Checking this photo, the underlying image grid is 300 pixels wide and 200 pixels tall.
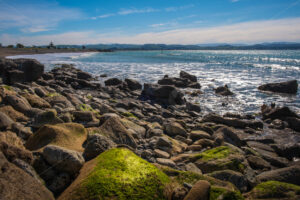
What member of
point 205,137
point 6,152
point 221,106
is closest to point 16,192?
point 6,152

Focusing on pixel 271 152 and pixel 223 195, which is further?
pixel 271 152

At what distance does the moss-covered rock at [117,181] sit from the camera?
2766 mm

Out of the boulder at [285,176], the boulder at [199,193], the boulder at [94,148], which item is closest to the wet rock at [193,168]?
the boulder at [285,176]

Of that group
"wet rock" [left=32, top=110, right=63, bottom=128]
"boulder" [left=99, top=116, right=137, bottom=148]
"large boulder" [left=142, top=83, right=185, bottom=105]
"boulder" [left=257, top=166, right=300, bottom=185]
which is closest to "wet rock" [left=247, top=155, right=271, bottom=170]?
"boulder" [left=257, top=166, right=300, bottom=185]

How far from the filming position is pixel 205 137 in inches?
338

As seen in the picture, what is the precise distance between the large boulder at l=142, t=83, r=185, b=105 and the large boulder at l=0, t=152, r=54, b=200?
14.7m

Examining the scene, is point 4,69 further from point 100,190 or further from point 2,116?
point 100,190

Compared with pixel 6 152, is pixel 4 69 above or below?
above

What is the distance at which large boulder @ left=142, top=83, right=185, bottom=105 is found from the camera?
17422 millimetres

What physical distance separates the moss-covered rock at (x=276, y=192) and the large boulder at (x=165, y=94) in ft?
43.5

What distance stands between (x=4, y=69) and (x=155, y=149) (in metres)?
15.1

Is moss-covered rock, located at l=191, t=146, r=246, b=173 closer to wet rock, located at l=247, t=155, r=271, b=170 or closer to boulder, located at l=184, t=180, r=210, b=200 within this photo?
wet rock, located at l=247, t=155, r=271, b=170

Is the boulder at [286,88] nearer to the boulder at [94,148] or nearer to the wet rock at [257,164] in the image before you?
the wet rock at [257,164]

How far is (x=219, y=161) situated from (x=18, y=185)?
479 cm
